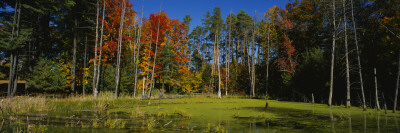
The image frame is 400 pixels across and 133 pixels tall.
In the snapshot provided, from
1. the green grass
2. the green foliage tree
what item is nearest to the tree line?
the green foliage tree

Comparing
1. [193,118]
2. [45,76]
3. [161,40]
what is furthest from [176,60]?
[193,118]

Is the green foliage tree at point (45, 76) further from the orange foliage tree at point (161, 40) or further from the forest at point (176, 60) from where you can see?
the orange foliage tree at point (161, 40)

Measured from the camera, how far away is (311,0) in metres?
21.1

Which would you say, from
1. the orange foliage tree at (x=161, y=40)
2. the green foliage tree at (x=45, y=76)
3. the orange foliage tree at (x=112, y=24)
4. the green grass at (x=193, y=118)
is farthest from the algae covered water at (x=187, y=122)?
the orange foliage tree at (x=161, y=40)

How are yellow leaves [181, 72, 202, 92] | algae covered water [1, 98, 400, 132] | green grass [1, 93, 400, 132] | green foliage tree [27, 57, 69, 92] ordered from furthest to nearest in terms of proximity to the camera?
1. yellow leaves [181, 72, 202, 92]
2. green foliage tree [27, 57, 69, 92]
3. green grass [1, 93, 400, 132]
4. algae covered water [1, 98, 400, 132]

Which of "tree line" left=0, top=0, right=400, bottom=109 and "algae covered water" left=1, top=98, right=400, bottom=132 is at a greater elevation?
"tree line" left=0, top=0, right=400, bottom=109

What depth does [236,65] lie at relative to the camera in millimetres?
30703

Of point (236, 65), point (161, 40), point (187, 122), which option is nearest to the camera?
point (187, 122)

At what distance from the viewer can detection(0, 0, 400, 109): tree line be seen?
13.7 metres

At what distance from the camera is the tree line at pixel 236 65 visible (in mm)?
13664

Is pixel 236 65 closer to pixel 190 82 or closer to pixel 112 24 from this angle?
pixel 190 82

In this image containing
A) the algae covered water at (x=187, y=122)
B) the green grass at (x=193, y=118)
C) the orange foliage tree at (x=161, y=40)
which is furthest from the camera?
the orange foliage tree at (x=161, y=40)

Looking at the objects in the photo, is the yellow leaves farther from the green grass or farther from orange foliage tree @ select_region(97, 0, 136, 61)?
the green grass

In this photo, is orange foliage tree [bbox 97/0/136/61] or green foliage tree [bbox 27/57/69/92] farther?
orange foliage tree [bbox 97/0/136/61]
